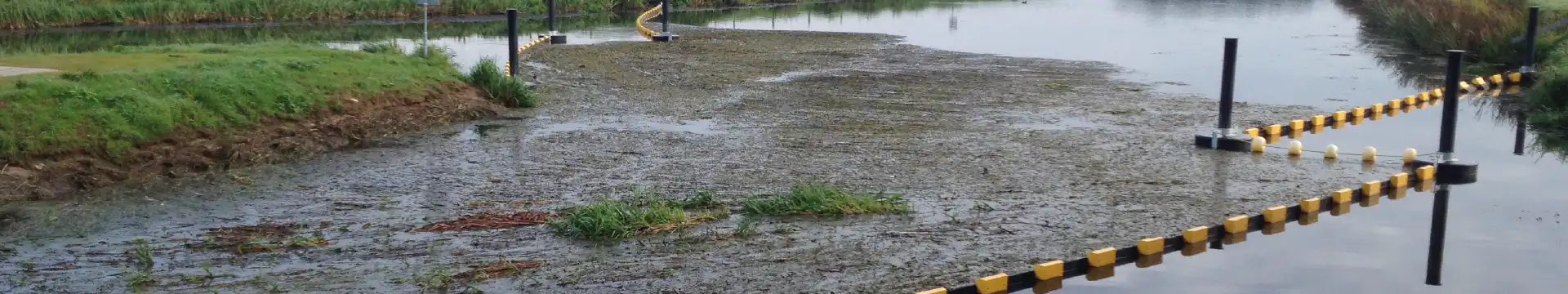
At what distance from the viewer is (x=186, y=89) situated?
40.6ft

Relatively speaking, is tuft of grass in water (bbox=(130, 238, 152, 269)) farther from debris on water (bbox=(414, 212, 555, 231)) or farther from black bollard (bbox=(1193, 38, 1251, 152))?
black bollard (bbox=(1193, 38, 1251, 152))

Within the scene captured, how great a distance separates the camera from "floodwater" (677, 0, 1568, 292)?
26.3ft

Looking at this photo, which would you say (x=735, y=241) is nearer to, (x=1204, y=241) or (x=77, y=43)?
(x=1204, y=241)

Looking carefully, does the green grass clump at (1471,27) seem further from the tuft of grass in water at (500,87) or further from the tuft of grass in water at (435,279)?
the tuft of grass in water at (435,279)

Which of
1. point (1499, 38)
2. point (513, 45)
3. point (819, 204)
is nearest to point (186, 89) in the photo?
point (513, 45)

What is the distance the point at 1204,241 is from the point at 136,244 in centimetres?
602

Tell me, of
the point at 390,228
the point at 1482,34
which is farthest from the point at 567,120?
the point at 1482,34

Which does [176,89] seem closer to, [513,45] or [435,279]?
[513,45]

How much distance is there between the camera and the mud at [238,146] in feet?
32.7

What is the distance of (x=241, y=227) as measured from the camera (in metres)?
8.80

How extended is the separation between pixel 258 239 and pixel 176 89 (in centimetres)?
454

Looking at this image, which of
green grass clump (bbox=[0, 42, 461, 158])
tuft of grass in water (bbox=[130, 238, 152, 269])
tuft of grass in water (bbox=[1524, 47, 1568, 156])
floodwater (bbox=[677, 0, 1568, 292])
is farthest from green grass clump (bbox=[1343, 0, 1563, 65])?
tuft of grass in water (bbox=[130, 238, 152, 269])

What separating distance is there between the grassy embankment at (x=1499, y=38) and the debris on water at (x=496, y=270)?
10248 mm

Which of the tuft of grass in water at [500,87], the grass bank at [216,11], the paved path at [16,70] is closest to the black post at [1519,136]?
the tuft of grass in water at [500,87]
